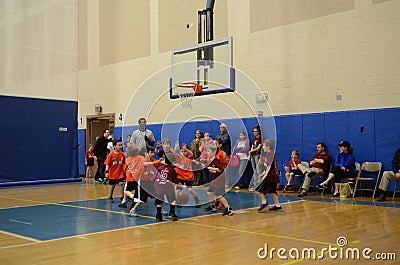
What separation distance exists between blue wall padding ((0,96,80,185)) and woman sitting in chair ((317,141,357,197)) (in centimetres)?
916

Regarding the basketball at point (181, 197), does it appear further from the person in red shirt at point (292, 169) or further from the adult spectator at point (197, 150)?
the person in red shirt at point (292, 169)

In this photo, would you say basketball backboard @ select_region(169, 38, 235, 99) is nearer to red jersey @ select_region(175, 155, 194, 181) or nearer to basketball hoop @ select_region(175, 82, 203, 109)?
basketball hoop @ select_region(175, 82, 203, 109)

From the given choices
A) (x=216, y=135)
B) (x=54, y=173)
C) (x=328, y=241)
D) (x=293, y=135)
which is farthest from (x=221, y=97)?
(x=328, y=241)

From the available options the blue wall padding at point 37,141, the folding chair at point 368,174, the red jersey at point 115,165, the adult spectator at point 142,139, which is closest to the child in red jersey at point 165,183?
the red jersey at point 115,165

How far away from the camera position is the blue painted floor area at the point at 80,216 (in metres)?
6.43

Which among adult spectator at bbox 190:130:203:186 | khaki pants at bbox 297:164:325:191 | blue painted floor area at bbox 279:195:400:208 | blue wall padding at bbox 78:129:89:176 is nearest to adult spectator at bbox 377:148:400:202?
blue painted floor area at bbox 279:195:400:208

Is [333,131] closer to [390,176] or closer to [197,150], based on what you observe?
[390,176]

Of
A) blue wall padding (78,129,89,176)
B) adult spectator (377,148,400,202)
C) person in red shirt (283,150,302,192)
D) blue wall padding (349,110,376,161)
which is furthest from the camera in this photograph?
blue wall padding (78,129,89,176)

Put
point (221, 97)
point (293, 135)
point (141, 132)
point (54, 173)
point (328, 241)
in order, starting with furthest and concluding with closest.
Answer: point (54, 173) < point (221, 97) < point (293, 135) < point (141, 132) < point (328, 241)

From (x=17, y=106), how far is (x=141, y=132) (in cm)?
569

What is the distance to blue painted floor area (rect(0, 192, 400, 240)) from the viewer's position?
6.43m

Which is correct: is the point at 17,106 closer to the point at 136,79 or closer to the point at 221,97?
the point at 136,79

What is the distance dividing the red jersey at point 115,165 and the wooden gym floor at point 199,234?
2.36 ft

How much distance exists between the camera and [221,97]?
14086 mm
